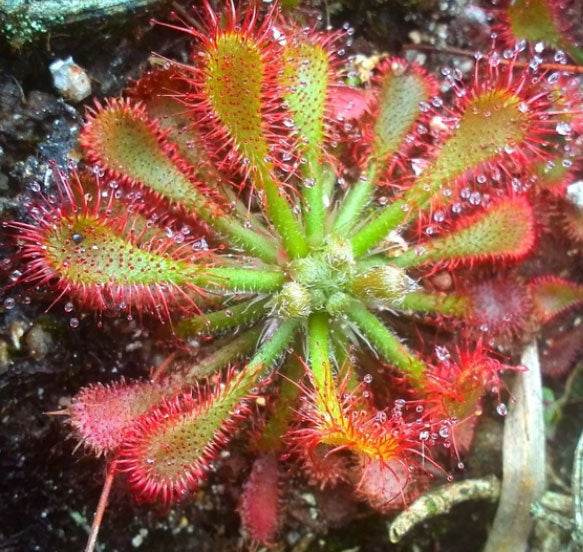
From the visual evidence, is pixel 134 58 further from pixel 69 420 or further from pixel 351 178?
pixel 69 420

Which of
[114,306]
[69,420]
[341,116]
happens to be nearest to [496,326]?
[341,116]

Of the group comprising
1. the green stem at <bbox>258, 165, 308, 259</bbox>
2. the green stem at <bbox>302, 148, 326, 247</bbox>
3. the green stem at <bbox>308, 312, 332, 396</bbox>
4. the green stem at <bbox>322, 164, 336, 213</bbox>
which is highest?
the green stem at <bbox>322, 164, 336, 213</bbox>

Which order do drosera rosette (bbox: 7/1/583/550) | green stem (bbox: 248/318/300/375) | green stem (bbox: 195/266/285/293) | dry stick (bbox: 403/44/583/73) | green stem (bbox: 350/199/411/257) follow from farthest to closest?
dry stick (bbox: 403/44/583/73), green stem (bbox: 350/199/411/257), green stem (bbox: 248/318/300/375), green stem (bbox: 195/266/285/293), drosera rosette (bbox: 7/1/583/550)

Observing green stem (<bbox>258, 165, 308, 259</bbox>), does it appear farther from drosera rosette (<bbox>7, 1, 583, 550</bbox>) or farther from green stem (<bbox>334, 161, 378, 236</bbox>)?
green stem (<bbox>334, 161, 378, 236</bbox>)

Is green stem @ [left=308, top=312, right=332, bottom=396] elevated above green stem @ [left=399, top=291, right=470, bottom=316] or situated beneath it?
situated beneath

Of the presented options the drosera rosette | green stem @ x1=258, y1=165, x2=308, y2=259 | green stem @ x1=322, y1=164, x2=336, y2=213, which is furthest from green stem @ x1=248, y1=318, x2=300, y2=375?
green stem @ x1=322, y1=164, x2=336, y2=213
